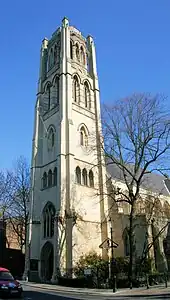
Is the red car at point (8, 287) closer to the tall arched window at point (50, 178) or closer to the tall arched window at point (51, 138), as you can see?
the tall arched window at point (50, 178)

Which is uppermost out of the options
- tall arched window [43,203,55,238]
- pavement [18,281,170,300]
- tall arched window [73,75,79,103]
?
tall arched window [73,75,79,103]

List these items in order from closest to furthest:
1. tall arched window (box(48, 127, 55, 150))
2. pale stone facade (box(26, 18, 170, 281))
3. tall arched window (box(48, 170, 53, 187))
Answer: pale stone facade (box(26, 18, 170, 281)) < tall arched window (box(48, 170, 53, 187)) < tall arched window (box(48, 127, 55, 150))

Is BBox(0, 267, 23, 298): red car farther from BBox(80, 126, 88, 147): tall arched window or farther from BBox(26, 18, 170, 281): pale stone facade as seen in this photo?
BBox(80, 126, 88, 147): tall arched window

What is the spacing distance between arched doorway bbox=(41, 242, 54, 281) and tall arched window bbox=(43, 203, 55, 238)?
3.71 feet

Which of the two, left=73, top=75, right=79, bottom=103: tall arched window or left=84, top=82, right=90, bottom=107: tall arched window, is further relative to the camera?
left=84, top=82, right=90, bottom=107: tall arched window

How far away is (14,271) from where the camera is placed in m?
40.4

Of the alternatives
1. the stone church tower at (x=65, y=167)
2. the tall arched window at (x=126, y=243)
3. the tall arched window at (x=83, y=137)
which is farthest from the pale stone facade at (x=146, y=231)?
the tall arched window at (x=83, y=137)

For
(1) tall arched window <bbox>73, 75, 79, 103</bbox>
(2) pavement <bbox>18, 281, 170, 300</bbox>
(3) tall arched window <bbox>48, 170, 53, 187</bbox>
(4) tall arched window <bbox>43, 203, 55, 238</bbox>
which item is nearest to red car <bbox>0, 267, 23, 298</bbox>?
(2) pavement <bbox>18, 281, 170, 300</bbox>

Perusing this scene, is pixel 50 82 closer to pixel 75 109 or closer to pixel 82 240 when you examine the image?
pixel 75 109

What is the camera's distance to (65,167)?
102 feet

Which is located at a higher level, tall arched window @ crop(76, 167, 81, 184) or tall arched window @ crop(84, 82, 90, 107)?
tall arched window @ crop(84, 82, 90, 107)

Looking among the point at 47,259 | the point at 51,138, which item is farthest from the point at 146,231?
the point at 51,138

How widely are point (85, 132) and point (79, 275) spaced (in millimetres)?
16853

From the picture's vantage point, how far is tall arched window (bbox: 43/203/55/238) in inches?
1239
